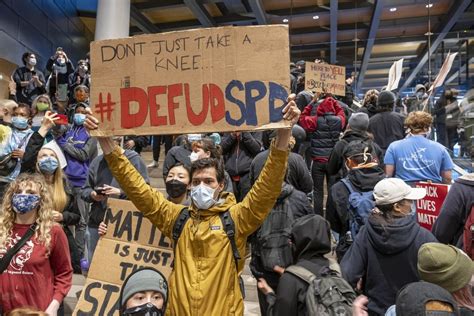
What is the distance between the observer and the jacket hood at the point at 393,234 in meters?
2.65

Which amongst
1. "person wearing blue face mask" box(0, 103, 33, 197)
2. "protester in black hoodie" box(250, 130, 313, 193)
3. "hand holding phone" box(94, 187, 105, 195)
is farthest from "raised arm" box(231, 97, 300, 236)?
"person wearing blue face mask" box(0, 103, 33, 197)

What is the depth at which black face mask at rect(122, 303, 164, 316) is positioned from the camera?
2.25 metres

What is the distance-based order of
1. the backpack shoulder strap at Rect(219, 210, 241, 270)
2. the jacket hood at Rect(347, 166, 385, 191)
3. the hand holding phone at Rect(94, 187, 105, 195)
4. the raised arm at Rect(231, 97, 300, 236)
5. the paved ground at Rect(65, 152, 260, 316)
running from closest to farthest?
the raised arm at Rect(231, 97, 300, 236)
the backpack shoulder strap at Rect(219, 210, 241, 270)
the jacket hood at Rect(347, 166, 385, 191)
the hand holding phone at Rect(94, 187, 105, 195)
the paved ground at Rect(65, 152, 260, 316)

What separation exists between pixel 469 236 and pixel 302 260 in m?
1.16

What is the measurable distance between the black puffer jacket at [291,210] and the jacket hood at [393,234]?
0.79 meters

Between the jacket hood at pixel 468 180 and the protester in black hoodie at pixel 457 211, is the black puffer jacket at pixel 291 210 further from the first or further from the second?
the jacket hood at pixel 468 180

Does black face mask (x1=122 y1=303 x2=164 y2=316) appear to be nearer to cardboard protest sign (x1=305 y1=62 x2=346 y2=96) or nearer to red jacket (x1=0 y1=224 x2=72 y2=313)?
red jacket (x1=0 y1=224 x2=72 y2=313)

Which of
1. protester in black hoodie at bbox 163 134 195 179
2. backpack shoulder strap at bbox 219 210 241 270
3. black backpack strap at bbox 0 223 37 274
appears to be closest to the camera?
backpack shoulder strap at bbox 219 210 241 270

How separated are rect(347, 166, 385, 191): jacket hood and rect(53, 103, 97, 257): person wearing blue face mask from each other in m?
2.71

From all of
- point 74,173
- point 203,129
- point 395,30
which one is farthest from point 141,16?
point 203,129

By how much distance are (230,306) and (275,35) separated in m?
1.44

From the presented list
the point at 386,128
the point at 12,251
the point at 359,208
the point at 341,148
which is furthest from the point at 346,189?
the point at 386,128

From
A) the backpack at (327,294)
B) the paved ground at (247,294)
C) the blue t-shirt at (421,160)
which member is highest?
the blue t-shirt at (421,160)

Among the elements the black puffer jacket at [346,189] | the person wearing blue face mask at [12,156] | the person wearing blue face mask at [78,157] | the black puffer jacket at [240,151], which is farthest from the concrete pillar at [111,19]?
the black puffer jacket at [346,189]
